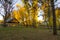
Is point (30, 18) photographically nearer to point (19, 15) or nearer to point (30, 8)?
point (30, 8)

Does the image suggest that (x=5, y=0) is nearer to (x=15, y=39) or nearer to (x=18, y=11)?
(x=18, y=11)

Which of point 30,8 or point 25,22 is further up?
point 30,8

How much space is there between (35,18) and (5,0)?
9.58 m

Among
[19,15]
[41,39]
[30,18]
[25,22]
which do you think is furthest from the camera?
[19,15]

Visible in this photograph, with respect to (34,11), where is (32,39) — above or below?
below

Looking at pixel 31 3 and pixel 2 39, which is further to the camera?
pixel 31 3

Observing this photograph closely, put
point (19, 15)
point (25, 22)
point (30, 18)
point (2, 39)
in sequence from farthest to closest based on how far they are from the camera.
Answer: point (19, 15) → point (25, 22) → point (30, 18) → point (2, 39)

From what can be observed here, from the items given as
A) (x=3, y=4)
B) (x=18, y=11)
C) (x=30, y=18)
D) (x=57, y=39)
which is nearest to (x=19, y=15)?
(x=18, y=11)

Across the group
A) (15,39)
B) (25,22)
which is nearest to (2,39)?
(15,39)

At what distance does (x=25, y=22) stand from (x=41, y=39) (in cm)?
3403

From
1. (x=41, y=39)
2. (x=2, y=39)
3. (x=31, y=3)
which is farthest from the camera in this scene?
(x=31, y=3)

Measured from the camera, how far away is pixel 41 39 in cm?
1377

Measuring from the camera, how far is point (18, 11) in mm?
53188

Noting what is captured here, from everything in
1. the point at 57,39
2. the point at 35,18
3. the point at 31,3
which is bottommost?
the point at 57,39
